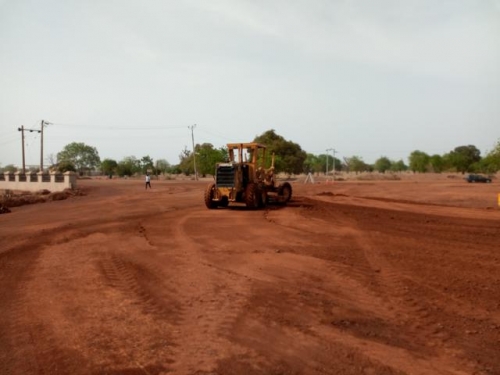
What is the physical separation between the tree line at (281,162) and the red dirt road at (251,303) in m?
38.2

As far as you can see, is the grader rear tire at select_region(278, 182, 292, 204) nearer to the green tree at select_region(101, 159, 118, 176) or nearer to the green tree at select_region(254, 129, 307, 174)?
the green tree at select_region(254, 129, 307, 174)

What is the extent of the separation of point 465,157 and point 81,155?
391 ft

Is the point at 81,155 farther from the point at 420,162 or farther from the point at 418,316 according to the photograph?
the point at 418,316

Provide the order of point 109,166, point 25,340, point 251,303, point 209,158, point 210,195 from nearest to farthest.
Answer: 1. point 25,340
2. point 251,303
3. point 210,195
4. point 209,158
5. point 109,166

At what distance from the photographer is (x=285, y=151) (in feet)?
285

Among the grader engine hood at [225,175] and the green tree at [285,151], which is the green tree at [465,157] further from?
the grader engine hood at [225,175]

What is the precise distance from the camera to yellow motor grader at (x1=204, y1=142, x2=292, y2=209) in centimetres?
2008

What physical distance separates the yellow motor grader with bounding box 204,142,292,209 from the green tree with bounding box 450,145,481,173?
10105 centimetres

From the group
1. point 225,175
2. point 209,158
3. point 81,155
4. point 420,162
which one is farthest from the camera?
point 81,155

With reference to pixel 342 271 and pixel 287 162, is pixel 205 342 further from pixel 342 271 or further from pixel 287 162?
pixel 287 162

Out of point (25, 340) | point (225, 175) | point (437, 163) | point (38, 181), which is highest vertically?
point (437, 163)

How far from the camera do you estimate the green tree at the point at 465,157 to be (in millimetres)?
108062

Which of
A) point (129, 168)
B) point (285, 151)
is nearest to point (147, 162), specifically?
point (129, 168)

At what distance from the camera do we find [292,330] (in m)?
5.18
